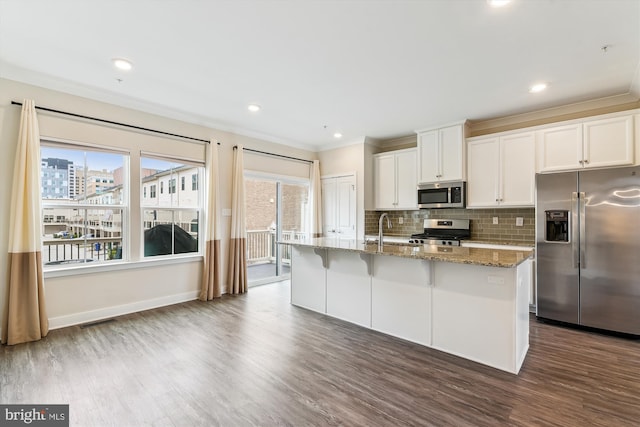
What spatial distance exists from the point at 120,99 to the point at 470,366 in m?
4.86

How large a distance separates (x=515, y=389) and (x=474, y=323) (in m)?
0.56

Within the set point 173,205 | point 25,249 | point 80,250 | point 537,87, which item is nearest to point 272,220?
point 173,205

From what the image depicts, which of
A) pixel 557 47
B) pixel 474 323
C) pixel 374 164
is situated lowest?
pixel 474 323

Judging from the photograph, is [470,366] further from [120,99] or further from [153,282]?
[120,99]

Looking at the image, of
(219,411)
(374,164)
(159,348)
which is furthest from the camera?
(374,164)

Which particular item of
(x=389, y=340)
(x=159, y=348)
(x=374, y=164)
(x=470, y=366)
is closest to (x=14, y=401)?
(x=159, y=348)

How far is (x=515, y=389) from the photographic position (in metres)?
2.25

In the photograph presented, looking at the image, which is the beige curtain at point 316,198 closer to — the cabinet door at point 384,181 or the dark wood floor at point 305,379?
the cabinet door at point 384,181

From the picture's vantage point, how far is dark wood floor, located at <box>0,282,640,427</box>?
6.48ft

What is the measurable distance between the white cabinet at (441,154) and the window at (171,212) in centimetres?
363

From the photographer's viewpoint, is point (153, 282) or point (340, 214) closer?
point (153, 282)

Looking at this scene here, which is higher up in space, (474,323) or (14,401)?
(474,323)

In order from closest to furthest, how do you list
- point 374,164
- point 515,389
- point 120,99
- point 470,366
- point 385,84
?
point 515,389 → point 470,366 → point 385,84 → point 120,99 → point 374,164

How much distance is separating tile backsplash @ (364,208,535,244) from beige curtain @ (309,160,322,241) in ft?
3.36
